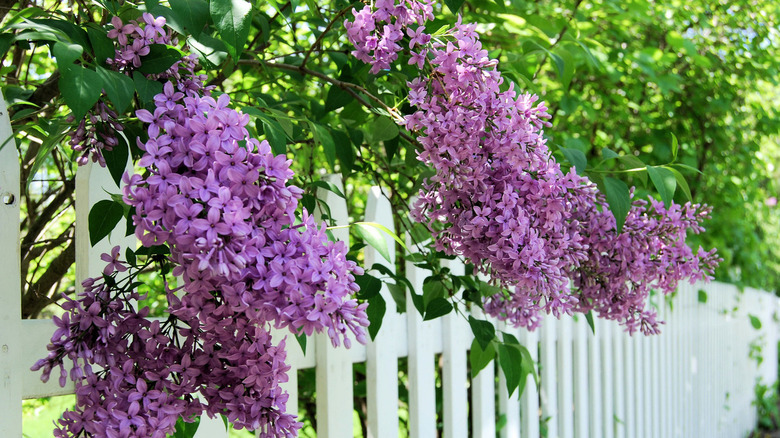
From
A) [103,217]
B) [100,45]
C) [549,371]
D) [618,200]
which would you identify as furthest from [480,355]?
[549,371]

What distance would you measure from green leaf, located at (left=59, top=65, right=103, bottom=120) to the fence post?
14.0 inches

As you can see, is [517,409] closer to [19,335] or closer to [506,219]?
[506,219]

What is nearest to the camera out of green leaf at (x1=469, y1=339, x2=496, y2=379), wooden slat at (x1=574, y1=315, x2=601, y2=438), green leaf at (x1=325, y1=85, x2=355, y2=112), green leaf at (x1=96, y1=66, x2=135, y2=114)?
green leaf at (x1=96, y1=66, x2=135, y2=114)

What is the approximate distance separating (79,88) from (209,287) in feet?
0.81

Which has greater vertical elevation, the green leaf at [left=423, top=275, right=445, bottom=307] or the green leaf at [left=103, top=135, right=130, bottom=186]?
the green leaf at [left=103, top=135, right=130, bottom=186]

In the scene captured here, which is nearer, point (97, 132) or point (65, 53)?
point (65, 53)

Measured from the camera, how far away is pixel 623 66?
2.72 meters

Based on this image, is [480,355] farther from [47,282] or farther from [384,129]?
[47,282]

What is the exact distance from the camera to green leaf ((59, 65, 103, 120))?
2.40 ft

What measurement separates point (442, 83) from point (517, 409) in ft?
4.91

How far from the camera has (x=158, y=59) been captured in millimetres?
841

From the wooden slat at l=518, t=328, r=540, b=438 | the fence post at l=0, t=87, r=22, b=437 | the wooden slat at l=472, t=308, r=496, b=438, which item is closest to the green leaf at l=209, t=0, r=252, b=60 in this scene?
the fence post at l=0, t=87, r=22, b=437

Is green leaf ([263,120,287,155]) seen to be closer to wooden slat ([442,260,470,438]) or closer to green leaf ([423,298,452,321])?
green leaf ([423,298,452,321])

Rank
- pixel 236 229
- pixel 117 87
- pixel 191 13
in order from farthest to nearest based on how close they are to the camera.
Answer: pixel 191 13 < pixel 117 87 < pixel 236 229
